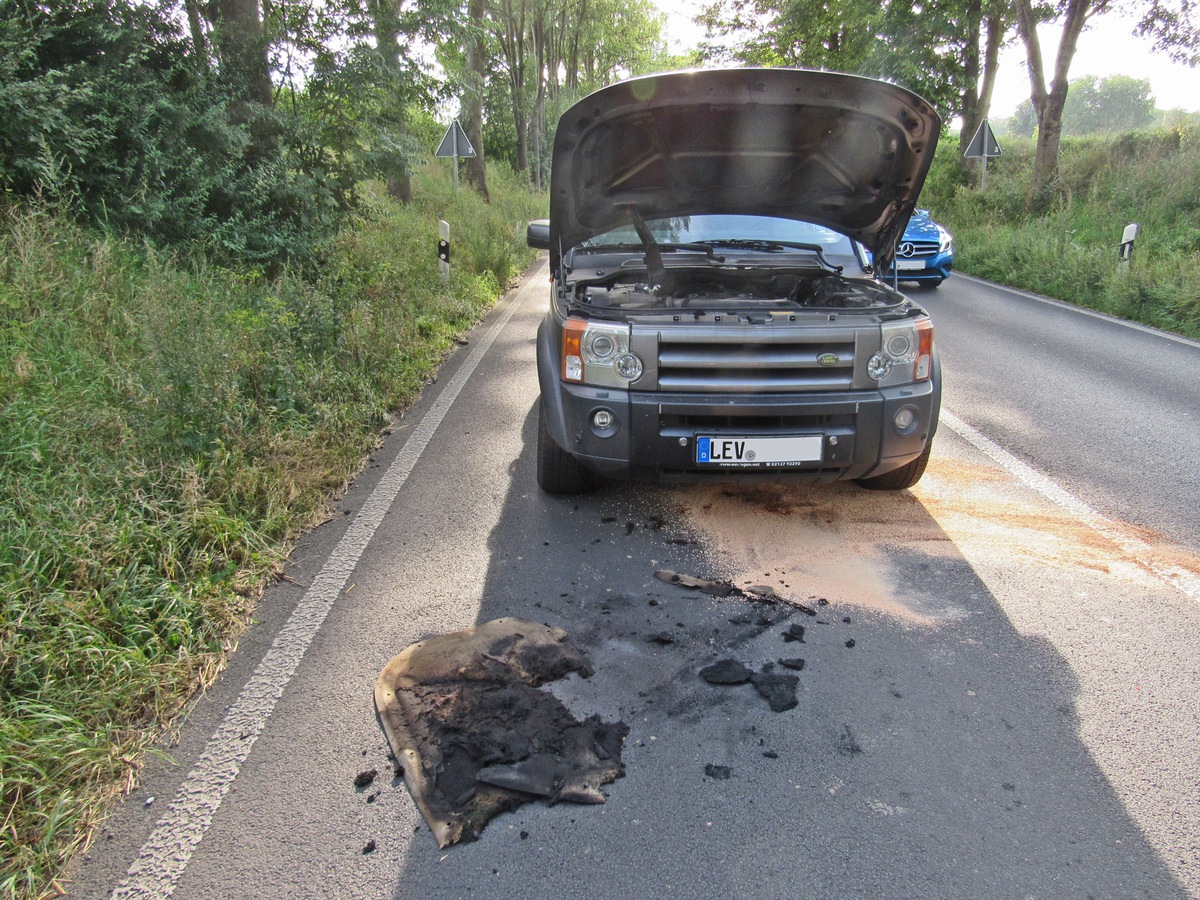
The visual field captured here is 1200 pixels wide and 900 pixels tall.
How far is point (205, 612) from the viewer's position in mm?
3180

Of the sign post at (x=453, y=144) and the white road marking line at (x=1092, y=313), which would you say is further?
the sign post at (x=453, y=144)

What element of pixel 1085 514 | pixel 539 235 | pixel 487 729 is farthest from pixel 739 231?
pixel 487 729

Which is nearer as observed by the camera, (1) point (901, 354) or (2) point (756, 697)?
(2) point (756, 697)

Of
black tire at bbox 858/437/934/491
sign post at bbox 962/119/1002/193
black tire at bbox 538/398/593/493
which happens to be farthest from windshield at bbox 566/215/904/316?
sign post at bbox 962/119/1002/193

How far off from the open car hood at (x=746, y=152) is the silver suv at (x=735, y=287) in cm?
1

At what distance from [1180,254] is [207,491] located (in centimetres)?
1295

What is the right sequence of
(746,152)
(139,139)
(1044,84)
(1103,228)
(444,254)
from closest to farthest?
(746,152)
(139,139)
(444,254)
(1103,228)
(1044,84)

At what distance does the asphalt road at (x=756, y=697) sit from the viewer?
207 cm

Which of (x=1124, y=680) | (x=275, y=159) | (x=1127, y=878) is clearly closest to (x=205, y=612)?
(x=1127, y=878)

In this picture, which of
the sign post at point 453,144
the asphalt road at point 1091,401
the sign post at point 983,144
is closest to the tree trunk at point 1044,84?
the sign post at point 983,144

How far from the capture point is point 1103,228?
1496cm

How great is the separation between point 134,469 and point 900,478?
4.04m

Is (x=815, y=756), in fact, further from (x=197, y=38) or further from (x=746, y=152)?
(x=197, y=38)

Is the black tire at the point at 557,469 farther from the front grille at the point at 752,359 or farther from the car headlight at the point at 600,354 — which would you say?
the front grille at the point at 752,359
